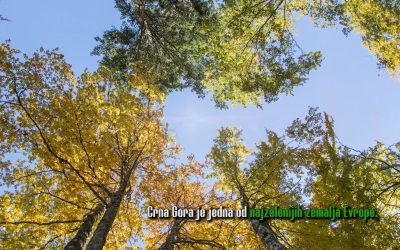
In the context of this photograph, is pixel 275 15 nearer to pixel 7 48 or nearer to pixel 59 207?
pixel 7 48

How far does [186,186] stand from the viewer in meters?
11.0

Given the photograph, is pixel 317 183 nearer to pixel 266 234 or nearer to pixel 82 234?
pixel 266 234

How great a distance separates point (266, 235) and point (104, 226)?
153 inches

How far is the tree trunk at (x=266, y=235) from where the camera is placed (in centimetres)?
713

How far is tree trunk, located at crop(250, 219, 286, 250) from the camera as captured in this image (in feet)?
23.4

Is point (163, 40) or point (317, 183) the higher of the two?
point (163, 40)

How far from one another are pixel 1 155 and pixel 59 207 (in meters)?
2.03

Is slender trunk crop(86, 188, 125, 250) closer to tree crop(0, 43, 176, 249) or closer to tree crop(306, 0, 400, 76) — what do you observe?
tree crop(0, 43, 176, 249)

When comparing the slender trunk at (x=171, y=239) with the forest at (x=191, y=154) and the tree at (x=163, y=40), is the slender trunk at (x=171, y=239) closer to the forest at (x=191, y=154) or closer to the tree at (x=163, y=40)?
the forest at (x=191, y=154)

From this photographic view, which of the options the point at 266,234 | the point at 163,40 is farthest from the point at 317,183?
the point at 163,40

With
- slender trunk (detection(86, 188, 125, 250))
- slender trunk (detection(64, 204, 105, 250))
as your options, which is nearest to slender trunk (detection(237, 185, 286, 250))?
slender trunk (detection(86, 188, 125, 250))

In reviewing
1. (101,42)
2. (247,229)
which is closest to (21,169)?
(101,42)

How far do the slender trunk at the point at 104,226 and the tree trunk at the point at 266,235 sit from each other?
12.0 feet

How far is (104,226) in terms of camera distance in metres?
6.70
